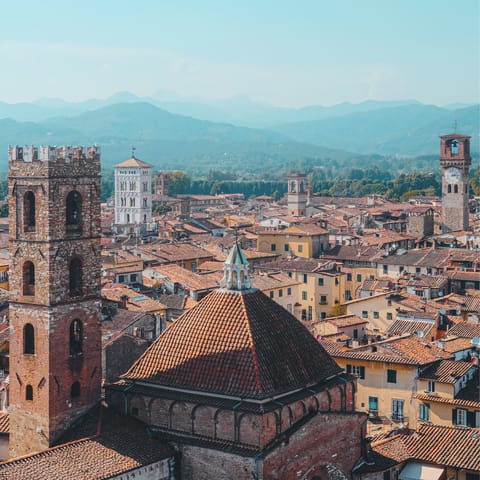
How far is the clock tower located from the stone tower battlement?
64775mm

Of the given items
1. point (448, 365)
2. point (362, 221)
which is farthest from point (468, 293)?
point (362, 221)

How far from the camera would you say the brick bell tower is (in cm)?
2583

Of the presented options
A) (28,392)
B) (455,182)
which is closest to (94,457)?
(28,392)

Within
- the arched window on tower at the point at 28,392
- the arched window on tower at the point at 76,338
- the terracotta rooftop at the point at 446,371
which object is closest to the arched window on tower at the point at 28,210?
the arched window on tower at the point at 76,338

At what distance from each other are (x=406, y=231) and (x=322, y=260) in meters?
26.4

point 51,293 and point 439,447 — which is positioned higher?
point 51,293

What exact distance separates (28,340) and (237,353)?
545 centimetres

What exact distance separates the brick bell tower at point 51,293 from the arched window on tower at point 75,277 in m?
0.03

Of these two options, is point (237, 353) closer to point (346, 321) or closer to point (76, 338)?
point (76, 338)

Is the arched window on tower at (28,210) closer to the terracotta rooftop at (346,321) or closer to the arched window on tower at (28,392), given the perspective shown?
the arched window on tower at (28,392)

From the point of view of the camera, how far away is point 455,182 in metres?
89.5

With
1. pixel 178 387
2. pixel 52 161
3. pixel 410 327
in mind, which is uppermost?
pixel 52 161

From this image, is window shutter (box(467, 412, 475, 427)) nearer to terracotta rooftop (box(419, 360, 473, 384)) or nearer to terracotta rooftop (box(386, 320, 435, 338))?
terracotta rooftop (box(419, 360, 473, 384))

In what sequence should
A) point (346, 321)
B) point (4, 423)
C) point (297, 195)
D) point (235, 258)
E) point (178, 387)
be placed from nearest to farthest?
point (178, 387) < point (235, 258) < point (4, 423) < point (346, 321) < point (297, 195)
